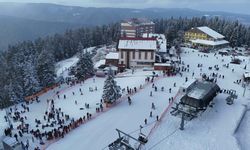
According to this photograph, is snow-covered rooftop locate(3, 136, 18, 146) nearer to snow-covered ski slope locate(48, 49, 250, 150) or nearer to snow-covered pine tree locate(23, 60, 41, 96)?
snow-covered ski slope locate(48, 49, 250, 150)

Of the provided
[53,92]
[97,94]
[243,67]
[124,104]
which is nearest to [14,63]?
[53,92]

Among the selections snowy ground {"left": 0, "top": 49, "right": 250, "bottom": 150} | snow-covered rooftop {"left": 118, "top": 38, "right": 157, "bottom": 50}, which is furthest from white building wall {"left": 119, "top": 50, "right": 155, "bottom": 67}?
snowy ground {"left": 0, "top": 49, "right": 250, "bottom": 150}

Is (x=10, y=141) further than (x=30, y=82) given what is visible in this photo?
No

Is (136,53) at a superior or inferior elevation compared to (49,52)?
superior

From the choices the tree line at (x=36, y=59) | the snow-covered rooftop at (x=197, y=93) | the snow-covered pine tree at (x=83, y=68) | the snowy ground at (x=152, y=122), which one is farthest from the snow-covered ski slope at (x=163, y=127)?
the tree line at (x=36, y=59)

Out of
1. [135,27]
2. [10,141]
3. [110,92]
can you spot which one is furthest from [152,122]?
[135,27]

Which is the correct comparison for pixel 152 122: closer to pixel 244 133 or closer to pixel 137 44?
pixel 244 133
